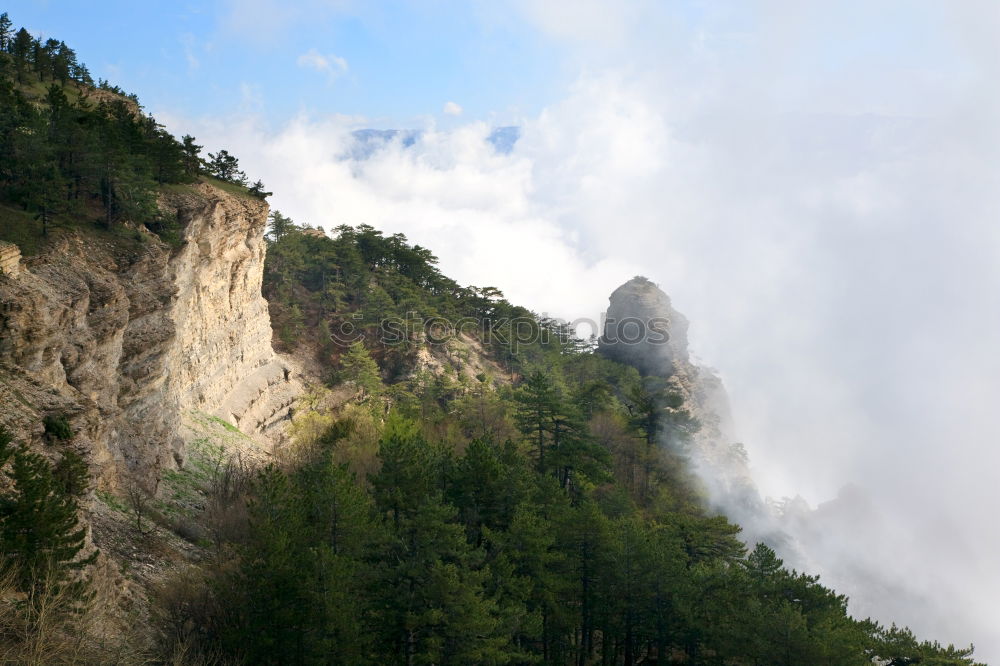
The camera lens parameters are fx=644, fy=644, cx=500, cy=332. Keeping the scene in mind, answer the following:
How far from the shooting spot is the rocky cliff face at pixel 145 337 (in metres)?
20.1

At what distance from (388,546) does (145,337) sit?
55.0 feet

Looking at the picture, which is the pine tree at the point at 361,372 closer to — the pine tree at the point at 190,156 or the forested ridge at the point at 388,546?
the forested ridge at the point at 388,546

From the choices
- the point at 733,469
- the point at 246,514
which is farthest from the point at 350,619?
the point at 733,469

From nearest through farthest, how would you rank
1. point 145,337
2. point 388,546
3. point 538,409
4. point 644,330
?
1. point 388,546
2. point 145,337
3. point 538,409
4. point 644,330

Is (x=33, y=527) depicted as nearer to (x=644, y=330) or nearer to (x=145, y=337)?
(x=145, y=337)

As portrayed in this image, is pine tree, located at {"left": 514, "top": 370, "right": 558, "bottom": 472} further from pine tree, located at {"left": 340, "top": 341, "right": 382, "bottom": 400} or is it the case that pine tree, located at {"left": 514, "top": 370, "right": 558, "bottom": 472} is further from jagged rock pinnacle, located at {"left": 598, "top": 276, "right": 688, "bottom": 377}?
jagged rock pinnacle, located at {"left": 598, "top": 276, "right": 688, "bottom": 377}

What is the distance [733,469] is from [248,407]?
5260 centimetres

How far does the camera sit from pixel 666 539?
2866 centimetres

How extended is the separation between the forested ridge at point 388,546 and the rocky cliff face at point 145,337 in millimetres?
1523

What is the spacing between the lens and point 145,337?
97.7ft

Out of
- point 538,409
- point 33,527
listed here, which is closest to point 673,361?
point 538,409

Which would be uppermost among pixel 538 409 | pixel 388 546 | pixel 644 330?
pixel 644 330

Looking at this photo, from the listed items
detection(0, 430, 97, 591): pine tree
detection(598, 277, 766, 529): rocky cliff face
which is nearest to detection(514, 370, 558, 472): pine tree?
detection(0, 430, 97, 591): pine tree

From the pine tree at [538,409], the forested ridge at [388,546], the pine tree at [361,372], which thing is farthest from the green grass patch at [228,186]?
the pine tree at [538,409]
